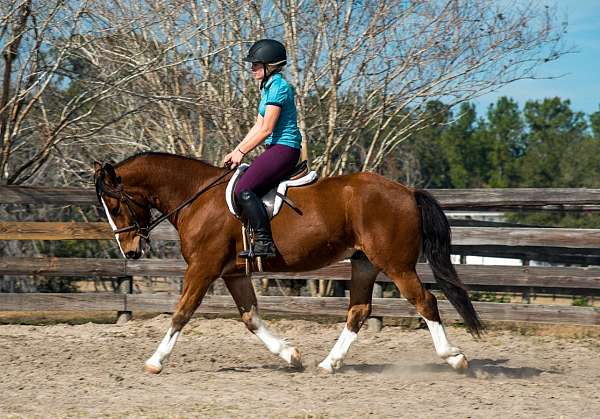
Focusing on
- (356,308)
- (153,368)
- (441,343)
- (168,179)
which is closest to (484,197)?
(356,308)

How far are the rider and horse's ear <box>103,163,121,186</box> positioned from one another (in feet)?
3.27

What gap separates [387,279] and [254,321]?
115 inches

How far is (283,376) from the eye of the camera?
698 cm

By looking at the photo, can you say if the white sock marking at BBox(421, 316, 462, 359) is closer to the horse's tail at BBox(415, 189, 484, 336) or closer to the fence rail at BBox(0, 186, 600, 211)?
the horse's tail at BBox(415, 189, 484, 336)

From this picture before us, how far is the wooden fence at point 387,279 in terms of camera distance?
9.27m

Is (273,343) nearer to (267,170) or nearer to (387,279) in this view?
(267,170)

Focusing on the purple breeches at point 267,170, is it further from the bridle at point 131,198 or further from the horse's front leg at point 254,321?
the horse's front leg at point 254,321

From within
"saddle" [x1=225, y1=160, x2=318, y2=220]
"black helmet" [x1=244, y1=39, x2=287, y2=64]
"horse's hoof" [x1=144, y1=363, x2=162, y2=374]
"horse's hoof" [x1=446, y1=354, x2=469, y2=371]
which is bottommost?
"horse's hoof" [x1=144, y1=363, x2=162, y2=374]

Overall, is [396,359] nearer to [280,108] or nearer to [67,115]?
[280,108]

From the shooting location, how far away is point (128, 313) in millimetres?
10391

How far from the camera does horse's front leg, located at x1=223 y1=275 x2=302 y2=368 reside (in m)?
7.20

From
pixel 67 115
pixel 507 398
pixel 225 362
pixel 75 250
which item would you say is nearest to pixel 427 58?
pixel 67 115

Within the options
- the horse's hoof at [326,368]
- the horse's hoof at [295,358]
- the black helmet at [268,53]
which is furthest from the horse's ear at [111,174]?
the horse's hoof at [326,368]

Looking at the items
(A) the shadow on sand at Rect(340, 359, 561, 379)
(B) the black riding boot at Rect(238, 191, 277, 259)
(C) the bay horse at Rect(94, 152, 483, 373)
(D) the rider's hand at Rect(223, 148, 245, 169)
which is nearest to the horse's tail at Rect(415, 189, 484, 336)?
(C) the bay horse at Rect(94, 152, 483, 373)
